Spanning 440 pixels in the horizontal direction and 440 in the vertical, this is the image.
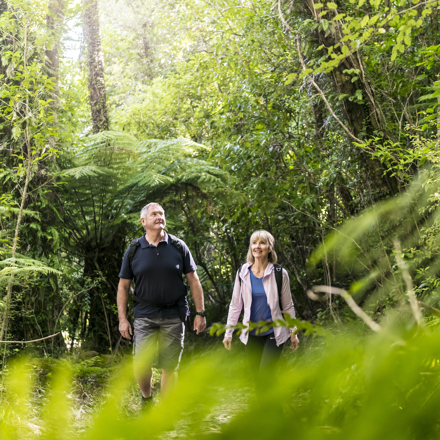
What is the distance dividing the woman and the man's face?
2.55ft

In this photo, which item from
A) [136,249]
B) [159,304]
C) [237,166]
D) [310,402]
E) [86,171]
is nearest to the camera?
[310,402]

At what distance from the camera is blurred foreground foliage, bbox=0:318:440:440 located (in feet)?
1.20

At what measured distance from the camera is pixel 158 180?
5.48 m

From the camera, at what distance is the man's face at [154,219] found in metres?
3.81

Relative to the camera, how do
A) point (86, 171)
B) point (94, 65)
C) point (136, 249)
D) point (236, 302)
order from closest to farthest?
point (236, 302)
point (136, 249)
point (86, 171)
point (94, 65)

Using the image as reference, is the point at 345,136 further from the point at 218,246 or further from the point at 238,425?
the point at 238,425

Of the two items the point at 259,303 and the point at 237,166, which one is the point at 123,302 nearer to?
the point at 259,303

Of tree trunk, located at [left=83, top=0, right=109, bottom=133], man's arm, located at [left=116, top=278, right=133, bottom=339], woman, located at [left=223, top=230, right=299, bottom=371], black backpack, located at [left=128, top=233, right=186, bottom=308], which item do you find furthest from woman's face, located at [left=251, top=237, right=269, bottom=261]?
tree trunk, located at [left=83, top=0, right=109, bottom=133]

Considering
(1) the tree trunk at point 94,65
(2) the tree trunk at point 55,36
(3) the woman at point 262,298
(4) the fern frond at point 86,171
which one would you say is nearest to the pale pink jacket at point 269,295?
(3) the woman at point 262,298

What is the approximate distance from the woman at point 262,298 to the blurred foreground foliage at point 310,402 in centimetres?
280

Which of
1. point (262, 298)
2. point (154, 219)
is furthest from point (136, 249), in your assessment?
point (262, 298)

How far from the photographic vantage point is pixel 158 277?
12.2 feet

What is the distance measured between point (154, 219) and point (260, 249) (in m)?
0.92

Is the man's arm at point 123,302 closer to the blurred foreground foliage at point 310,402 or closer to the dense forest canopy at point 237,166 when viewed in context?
the dense forest canopy at point 237,166
